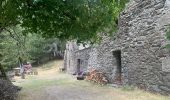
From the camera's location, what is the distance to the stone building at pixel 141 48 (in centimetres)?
1009

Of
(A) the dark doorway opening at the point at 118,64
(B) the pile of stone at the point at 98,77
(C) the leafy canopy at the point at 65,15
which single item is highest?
(C) the leafy canopy at the point at 65,15

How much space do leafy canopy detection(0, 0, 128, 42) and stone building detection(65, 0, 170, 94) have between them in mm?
3264

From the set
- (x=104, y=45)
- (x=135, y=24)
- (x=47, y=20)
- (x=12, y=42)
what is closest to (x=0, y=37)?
(x=12, y=42)

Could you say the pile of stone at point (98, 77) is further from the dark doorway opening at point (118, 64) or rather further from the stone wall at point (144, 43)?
the stone wall at point (144, 43)

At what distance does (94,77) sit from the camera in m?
15.5

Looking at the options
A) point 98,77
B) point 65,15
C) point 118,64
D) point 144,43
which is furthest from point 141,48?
point 65,15

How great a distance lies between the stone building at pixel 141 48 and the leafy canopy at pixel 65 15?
3264 millimetres

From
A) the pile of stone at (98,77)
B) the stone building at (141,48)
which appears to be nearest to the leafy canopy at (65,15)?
the stone building at (141,48)

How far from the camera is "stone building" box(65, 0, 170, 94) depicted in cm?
1009

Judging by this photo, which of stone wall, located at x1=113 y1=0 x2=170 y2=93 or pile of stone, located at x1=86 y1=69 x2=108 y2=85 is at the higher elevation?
stone wall, located at x1=113 y1=0 x2=170 y2=93

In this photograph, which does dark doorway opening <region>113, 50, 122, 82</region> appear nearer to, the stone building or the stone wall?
the stone building

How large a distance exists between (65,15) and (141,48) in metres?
5.06

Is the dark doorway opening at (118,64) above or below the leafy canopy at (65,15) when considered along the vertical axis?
below

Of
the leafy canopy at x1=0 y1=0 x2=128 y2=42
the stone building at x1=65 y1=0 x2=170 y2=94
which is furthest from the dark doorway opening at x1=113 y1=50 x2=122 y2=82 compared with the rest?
the leafy canopy at x1=0 y1=0 x2=128 y2=42
